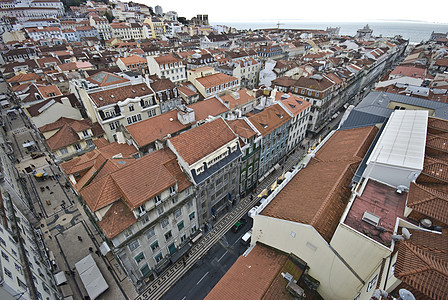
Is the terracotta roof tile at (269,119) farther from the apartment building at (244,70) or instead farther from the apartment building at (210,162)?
the apartment building at (244,70)

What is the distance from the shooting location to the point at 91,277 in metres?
33.5

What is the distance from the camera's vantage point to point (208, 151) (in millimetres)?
36594

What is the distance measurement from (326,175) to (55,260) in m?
49.1

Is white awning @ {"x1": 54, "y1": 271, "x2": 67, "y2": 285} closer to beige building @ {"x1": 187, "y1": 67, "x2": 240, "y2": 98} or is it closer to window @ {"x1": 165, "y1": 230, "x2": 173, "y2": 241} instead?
window @ {"x1": 165, "y1": 230, "x2": 173, "y2": 241}

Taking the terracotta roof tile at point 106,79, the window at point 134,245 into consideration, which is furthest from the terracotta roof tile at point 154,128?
the window at point 134,245

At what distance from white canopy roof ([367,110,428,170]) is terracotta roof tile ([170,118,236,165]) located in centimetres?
2334

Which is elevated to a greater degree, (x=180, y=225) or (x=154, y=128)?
(x=154, y=128)

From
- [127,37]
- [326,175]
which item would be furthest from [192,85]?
[127,37]

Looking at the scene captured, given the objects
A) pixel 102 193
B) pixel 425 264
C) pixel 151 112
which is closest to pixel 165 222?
pixel 102 193

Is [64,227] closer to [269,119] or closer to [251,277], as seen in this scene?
[251,277]

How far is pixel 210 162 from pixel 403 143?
29.0m

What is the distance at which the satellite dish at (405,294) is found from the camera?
13.1 m

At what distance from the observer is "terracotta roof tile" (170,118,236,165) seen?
34906 mm

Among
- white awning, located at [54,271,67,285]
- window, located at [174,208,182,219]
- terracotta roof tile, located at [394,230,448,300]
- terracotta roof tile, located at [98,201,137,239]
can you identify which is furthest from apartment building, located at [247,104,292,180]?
white awning, located at [54,271,67,285]
